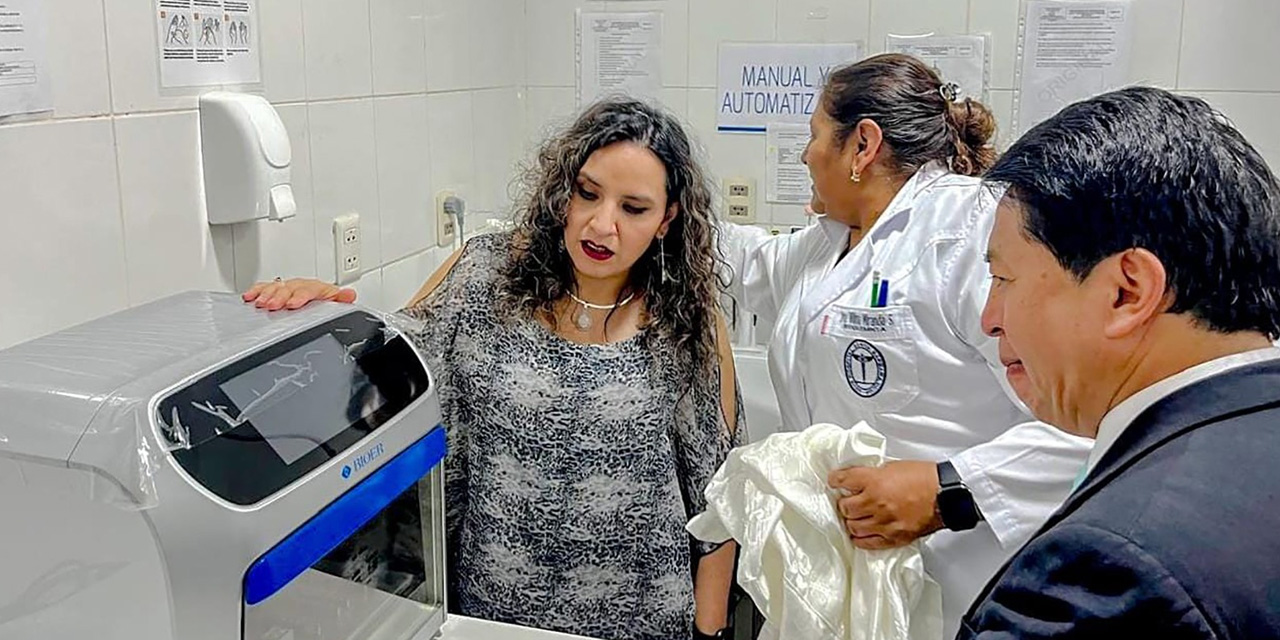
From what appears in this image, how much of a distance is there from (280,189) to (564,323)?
1.40 feet

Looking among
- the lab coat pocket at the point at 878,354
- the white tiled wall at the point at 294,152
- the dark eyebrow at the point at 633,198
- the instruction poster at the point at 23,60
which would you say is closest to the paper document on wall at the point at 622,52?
the white tiled wall at the point at 294,152

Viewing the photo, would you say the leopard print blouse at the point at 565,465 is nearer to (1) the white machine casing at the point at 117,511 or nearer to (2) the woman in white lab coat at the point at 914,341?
(2) the woman in white lab coat at the point at 914,341

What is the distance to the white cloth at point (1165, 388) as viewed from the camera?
0.69 meters

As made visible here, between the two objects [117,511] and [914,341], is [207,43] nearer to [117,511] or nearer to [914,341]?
[117,511]

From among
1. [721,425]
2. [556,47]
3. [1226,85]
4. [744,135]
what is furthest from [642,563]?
[1226,85]

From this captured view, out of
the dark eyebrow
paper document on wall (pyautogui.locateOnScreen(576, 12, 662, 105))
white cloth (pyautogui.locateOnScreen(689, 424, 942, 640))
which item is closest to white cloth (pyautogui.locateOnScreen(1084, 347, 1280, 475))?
white cloth (pyautogui.locateOnScreen(689, 424, 942, 640))

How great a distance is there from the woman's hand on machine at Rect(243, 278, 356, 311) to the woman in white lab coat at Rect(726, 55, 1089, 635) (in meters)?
0.66

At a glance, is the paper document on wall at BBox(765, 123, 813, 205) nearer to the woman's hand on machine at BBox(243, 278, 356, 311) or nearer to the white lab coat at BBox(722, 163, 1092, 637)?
the white lab coat at BBox(722, 163, 1092, 637)

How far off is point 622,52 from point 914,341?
1224 mm

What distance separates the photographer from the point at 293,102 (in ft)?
5.03

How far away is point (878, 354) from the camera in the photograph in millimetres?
1499

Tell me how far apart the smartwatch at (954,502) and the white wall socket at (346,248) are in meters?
0.97

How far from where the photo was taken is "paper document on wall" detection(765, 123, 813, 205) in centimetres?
236

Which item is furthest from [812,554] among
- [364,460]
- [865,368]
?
[364,460]
